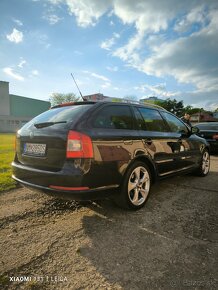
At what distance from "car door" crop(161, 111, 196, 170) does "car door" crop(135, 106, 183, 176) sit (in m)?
0.10

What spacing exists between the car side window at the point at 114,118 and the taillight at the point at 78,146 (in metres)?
0.30

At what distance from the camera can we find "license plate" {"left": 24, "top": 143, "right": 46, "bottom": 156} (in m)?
2.83

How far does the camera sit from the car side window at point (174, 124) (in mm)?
4505

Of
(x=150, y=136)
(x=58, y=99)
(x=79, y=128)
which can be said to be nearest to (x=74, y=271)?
(x=79, y=128)

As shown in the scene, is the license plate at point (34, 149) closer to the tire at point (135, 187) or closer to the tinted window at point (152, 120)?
the tire at point (135, 187)

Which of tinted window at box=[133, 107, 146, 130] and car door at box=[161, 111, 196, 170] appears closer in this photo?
tinted window at box=[133, 107, 146, 130]

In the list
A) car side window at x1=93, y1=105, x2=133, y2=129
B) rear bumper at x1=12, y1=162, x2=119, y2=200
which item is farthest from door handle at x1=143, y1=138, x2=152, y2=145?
rear bumper at x1=12, y1=162, x2=119, y2=200

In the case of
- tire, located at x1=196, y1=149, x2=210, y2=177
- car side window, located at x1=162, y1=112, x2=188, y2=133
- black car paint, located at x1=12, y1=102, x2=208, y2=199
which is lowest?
tire, located at x1=196, y1=149, x2=210, y2=177

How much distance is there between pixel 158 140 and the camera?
12.5 ft

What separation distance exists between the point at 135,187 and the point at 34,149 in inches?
62.4

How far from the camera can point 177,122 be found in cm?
487

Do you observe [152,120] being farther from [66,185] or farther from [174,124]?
[66,185]

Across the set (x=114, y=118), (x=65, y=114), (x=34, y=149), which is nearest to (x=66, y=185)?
(x=34, y=149)

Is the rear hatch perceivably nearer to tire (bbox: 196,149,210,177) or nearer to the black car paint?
the black car paint
